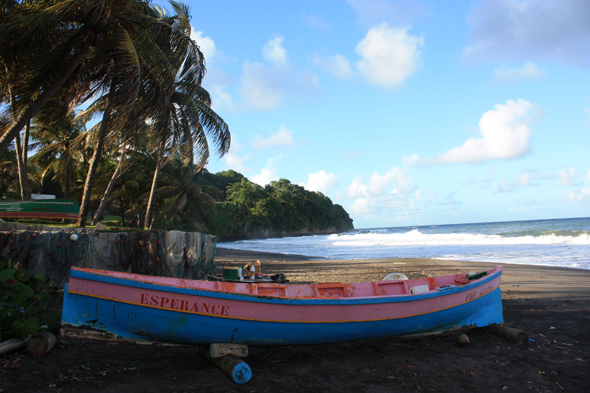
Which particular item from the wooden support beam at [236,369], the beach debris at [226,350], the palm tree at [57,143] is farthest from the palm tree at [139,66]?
the palm tree at [57,143]

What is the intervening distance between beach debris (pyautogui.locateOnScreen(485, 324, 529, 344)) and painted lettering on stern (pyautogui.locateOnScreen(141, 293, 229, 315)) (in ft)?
14.2

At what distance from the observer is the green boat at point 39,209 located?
10938mm

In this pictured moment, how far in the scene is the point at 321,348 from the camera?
5.23 metres

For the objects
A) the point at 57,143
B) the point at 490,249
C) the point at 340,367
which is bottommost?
the point at 340,367

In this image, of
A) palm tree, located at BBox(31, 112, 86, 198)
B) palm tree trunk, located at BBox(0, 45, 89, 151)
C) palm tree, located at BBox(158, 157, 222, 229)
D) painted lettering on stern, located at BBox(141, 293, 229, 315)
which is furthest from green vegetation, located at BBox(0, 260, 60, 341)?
palm tree, located at BBox(158, 157, 222, 229)

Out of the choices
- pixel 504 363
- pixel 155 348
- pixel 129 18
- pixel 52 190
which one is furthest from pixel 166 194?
pixel 504 363

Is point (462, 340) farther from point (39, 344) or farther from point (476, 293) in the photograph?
point (39, 344)

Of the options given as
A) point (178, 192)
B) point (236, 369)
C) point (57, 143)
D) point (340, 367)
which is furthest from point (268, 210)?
point (236, 369)

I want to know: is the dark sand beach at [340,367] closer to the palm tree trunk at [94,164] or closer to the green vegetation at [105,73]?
the green vegetation at [105,73]

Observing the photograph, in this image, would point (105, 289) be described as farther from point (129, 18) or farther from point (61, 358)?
point (129, 18)

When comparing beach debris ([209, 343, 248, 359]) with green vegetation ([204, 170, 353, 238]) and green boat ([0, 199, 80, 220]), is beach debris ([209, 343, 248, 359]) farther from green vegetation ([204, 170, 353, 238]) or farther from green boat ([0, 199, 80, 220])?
green vegetation ([204, 170, 353, 238])

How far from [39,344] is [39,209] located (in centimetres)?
855

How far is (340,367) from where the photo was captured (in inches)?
181

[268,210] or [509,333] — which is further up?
[268,210]
